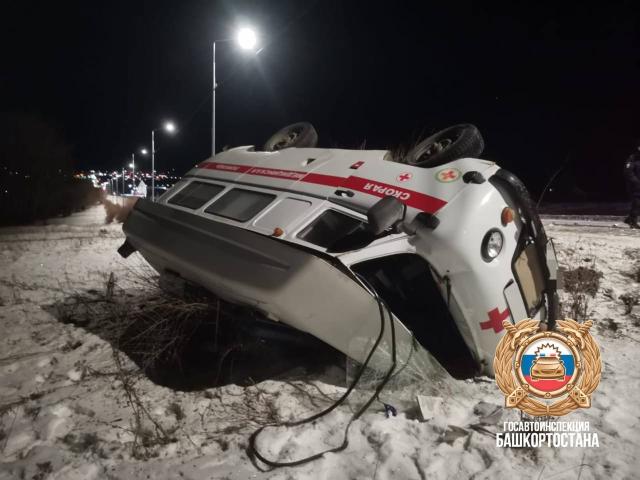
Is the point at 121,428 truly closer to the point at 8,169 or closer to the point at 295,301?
the point at 295,301

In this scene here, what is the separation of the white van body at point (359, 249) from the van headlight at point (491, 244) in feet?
0.10

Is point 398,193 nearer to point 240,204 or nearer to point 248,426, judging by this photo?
point 240,204

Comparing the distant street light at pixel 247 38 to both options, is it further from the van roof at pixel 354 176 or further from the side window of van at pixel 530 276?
the side window of van at pixel 530 276

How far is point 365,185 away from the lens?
330 cm

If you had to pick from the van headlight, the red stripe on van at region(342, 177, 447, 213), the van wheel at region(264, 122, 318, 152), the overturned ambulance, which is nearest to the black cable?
the overturned ambulance

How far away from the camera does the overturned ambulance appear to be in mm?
2781

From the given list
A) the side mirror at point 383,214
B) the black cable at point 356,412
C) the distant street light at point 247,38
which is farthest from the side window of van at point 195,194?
the distant street light at point 247,38

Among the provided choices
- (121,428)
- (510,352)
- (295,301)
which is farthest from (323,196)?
(121,428)

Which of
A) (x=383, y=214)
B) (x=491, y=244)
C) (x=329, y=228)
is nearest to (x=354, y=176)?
(x=329, y=228)

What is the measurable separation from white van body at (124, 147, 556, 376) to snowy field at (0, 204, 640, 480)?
511 mm

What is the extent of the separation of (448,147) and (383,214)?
115 centimetres

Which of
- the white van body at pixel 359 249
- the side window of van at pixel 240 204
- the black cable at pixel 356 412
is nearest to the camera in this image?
the black cable at pixel 356 412

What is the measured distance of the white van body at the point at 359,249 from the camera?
9.07 ft

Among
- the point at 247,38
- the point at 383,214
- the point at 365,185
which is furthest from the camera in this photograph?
the point at 247,38
